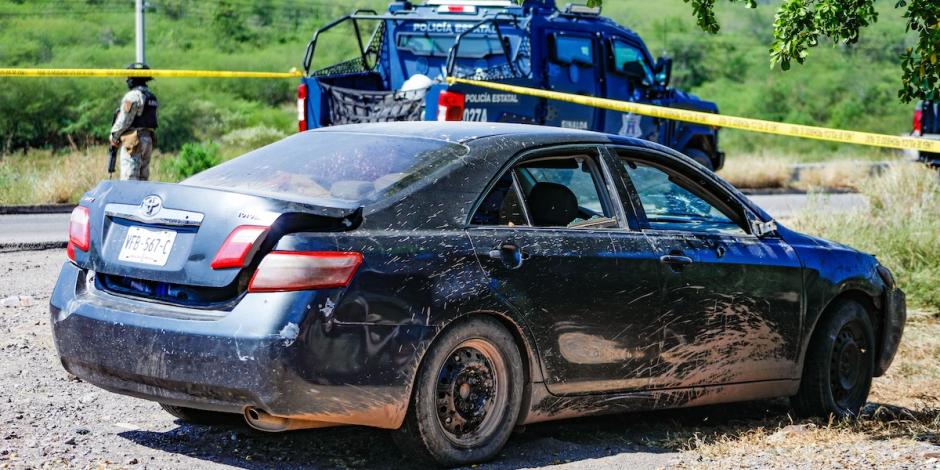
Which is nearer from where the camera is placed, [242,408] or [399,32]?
[242,408]

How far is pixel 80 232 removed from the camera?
225 inches

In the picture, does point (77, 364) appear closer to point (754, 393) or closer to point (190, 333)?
point (190, 333)

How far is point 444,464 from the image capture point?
5512 mm

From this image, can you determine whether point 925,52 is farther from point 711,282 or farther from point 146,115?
point 146,115

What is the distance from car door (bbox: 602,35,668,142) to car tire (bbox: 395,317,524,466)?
10.6 meters

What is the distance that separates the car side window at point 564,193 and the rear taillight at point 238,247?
4.66 ft

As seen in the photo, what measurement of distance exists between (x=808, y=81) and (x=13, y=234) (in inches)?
1751

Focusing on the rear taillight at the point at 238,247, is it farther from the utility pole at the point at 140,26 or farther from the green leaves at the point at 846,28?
the utility pole at the point at 140,26

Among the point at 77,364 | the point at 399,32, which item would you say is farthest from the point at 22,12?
the point at 77,364

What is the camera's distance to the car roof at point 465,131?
20.0 ft

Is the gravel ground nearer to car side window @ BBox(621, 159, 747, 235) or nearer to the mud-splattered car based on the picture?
the mud-splattered car

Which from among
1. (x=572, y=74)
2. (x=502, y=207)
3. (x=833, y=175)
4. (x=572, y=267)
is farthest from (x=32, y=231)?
(x=833, y=175)

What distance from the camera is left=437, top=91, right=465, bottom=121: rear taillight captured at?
44.7 feet

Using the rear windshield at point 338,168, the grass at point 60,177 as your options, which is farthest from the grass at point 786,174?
the rear windshield at point 338,168
